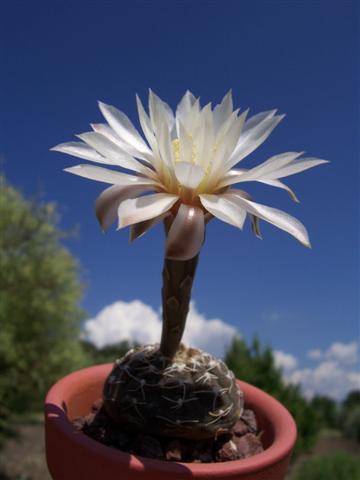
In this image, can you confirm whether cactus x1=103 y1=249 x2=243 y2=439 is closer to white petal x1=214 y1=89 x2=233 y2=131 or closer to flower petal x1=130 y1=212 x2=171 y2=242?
flower petal x1=130 y1=212 x2=171 y2=242

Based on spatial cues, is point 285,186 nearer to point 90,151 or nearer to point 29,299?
point 90,151

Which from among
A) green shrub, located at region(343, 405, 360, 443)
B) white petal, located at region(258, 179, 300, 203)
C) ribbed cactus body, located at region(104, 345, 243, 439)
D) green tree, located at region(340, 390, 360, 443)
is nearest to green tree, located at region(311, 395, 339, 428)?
green tree, located at region(340, 390, 360, 443)

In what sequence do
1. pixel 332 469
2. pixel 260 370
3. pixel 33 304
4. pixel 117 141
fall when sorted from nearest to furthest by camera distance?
1. pixel 117 141
2. pixel 332 469
3. pixel 260 370
4. pixel 33 304

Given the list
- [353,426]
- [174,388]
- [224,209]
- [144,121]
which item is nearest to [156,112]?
[144,121]

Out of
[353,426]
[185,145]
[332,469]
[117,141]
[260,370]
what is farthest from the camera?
[353,426]

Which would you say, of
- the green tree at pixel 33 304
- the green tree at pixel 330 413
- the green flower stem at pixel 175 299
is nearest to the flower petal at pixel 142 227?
the green flower stem at pixel 175 299

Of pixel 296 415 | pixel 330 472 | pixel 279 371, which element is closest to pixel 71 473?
pixel 330 472

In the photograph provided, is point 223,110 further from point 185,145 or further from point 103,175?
point 103,175
